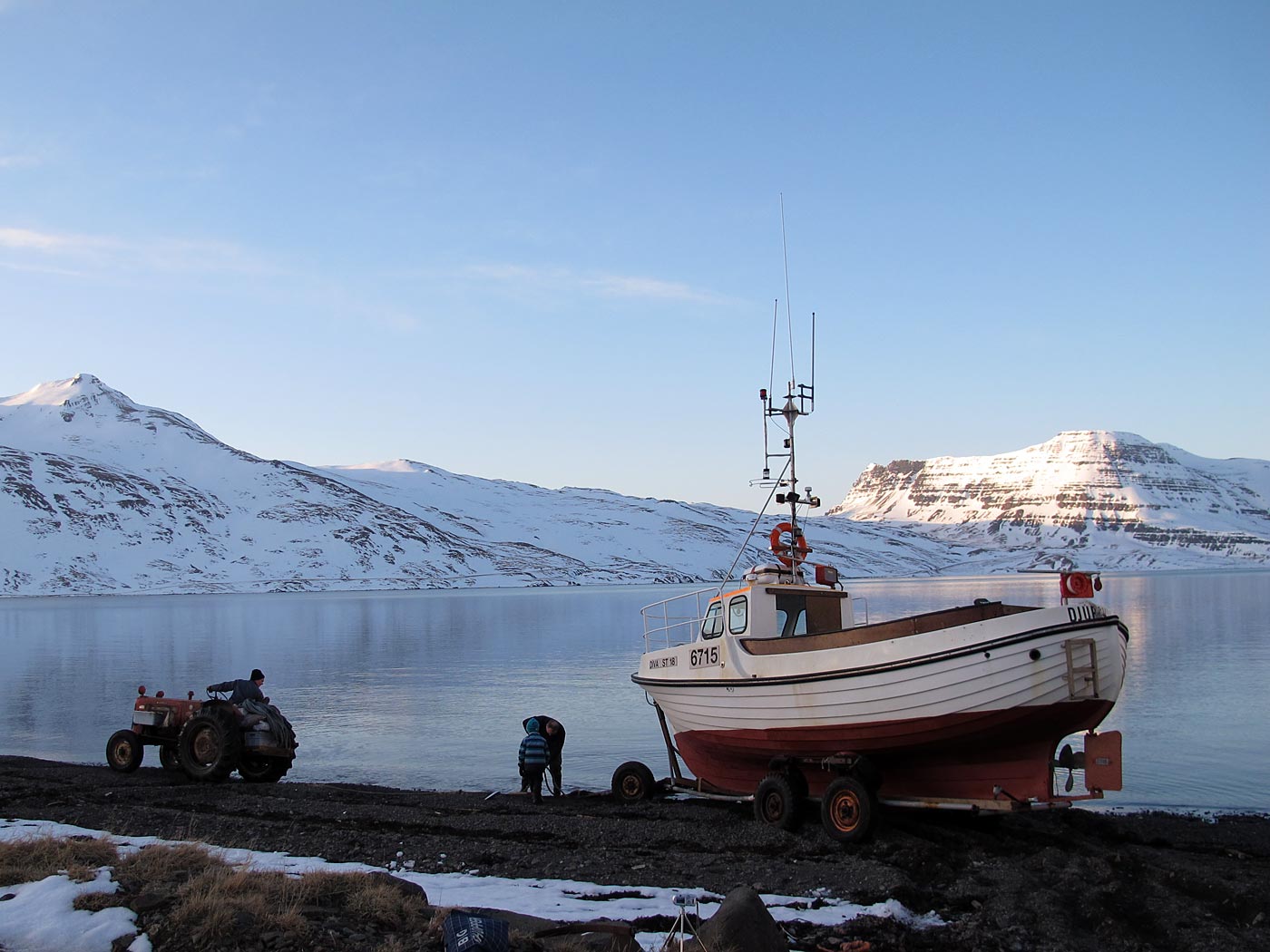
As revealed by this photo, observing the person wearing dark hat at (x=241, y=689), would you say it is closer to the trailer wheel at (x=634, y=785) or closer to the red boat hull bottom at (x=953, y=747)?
the trailer wheel at (x=634, y=785)

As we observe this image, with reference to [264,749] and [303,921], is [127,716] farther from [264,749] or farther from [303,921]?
[303,921]

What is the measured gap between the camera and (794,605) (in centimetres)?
1702

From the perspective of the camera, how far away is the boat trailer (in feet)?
43.3

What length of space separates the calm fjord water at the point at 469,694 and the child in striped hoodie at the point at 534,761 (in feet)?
10.8

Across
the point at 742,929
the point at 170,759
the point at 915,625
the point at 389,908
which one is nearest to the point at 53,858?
the point at 389,908

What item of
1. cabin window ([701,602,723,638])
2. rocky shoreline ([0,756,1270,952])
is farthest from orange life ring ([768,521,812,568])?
rocky shoreline ([0,756,1270,952])

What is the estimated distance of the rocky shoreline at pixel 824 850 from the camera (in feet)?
34.7

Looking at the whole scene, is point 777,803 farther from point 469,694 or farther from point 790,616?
point 469,694

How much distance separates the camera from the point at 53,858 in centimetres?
959

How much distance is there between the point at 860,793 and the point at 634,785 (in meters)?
5.42

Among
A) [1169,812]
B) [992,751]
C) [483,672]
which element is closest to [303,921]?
[992,751]

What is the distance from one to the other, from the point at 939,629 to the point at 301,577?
198497mm

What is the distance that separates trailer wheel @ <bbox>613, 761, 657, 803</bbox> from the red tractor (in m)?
5.75

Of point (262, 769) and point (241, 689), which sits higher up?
point (241, 689)
